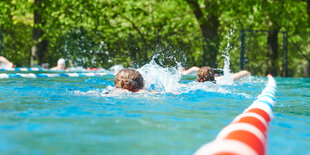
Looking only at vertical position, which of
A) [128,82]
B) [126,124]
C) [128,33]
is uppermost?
[128,33]

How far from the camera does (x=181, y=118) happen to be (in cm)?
405

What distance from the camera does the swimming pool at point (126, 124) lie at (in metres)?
2.69

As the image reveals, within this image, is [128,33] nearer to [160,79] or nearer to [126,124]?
[160,79]

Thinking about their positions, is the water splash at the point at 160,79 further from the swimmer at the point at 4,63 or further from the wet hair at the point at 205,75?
the swimmer at the point at 4,63

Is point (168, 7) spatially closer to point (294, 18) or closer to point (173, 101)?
point (294, 18)

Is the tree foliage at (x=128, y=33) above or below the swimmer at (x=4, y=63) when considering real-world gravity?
above

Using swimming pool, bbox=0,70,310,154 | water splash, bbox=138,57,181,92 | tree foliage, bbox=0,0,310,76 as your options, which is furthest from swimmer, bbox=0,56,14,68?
swimming pool, bbox=0,70,310,154

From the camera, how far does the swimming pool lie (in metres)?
2.69

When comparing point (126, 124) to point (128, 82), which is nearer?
point (126, 124)

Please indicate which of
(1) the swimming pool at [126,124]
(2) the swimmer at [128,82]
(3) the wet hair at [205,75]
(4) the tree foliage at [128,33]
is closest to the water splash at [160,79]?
(3) the wet hair at [205,75]

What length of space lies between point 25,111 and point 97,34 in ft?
53.1

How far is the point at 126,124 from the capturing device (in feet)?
11.6

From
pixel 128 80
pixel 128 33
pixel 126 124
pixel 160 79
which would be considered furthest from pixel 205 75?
pixel 128 33

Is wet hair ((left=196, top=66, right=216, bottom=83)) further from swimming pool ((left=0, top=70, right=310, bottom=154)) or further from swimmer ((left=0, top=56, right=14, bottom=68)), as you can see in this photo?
Answer: swimmer ((left=0, top=56, right=14, bottom=68))
